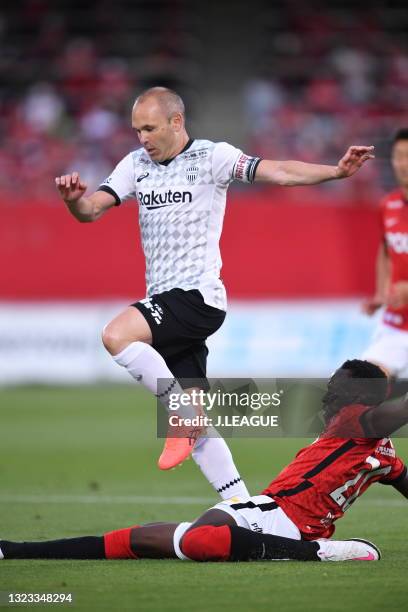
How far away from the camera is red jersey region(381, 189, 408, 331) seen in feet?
32.5

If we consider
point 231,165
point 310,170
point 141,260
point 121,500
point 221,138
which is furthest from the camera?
point 221,138

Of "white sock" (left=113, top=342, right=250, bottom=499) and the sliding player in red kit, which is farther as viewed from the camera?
"white sock" (left=113, top=342, right=250, bottom=499)

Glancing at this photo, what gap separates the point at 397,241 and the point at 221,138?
12.0 m

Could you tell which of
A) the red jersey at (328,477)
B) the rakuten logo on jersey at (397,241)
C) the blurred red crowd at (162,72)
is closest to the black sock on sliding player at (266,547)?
the red jersey at (328,477)

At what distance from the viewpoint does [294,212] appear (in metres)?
17.3

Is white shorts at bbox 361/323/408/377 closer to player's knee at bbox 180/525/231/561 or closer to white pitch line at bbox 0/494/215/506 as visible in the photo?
white pitch line at bbox 0/494/215/506

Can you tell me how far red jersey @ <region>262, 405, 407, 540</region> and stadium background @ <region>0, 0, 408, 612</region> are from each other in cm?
28

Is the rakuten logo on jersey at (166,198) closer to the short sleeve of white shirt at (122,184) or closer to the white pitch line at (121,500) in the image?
the short sleeve of white shirt at (122,184)

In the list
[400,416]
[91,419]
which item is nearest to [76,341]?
[91,419]

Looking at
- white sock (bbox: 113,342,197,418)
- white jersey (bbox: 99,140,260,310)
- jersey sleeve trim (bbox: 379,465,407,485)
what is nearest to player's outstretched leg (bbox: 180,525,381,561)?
jersey sleeve trim (bbox: 379,465,407,485)

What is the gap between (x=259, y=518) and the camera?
5898mm

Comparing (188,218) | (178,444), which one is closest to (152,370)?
(178,444)

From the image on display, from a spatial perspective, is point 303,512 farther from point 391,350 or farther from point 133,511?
point 391,350

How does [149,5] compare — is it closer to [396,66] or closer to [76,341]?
[396,66]
